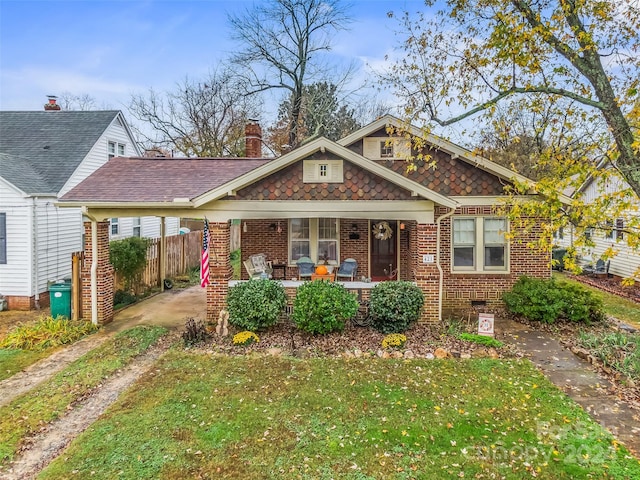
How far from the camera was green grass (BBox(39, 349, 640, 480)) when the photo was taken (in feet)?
14.3

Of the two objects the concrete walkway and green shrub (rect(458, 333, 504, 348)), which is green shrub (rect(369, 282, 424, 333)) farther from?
the concrete walkway

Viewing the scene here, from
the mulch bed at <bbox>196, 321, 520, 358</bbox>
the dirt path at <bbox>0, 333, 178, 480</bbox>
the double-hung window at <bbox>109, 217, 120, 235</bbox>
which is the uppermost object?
the double-hung window at <bbox>109, 217, 120, 235</bbox>

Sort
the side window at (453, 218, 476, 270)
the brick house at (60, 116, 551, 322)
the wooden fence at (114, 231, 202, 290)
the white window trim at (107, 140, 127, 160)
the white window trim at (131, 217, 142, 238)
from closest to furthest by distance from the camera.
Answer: the brick house at (60, 116, 551, 322) → the side window at (453, 218, 476, 270) → the wooden fence at (114, 231, 202, 290) → the white window trim at (107, 140, 127, 160) → the white window trim at (131, 217, 142, 238)

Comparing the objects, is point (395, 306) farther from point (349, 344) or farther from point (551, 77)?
point (551, 77)

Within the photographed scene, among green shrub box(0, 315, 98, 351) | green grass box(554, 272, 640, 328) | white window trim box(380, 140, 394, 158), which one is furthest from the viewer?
white window trim box(380, 140, 394, 158)

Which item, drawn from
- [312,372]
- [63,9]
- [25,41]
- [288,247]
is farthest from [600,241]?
[25,41]

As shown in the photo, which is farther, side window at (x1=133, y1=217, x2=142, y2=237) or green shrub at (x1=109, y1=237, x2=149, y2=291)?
side window at (x1=133, y1=217, x2=142, y2=237)

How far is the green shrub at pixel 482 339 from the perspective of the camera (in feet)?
27.1

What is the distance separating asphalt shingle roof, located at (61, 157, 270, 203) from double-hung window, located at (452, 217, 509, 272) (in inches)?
272

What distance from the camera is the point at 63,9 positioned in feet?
38.4

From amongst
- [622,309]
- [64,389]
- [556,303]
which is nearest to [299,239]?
[556,303]

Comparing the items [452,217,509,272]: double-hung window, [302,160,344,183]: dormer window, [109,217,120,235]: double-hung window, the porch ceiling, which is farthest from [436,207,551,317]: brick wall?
[109,217,120,235]: double-hung window

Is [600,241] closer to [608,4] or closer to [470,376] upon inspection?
[608,4]

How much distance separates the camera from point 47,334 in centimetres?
→ 875
